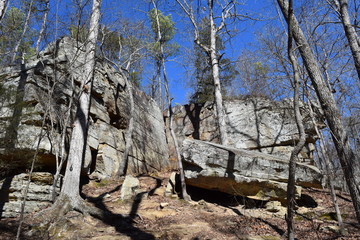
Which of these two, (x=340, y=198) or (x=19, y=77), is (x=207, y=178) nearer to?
(x=340, y=198)

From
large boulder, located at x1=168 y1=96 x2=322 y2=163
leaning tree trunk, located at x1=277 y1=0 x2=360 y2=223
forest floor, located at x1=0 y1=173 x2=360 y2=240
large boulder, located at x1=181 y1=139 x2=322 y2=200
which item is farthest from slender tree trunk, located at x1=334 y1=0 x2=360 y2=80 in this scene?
large boulder, located at x1=168 y1=96 x2=322 y2=163

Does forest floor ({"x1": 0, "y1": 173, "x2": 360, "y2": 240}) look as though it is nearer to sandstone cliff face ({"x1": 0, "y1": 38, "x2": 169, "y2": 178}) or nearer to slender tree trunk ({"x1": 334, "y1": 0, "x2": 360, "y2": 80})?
sandstone cliff face ({"x1": 0, "y1": 38, "x2": 169, "y2": 178})

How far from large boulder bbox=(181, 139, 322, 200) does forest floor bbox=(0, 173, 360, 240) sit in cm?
45

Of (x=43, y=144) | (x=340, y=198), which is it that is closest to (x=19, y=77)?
(x=43, y=144)

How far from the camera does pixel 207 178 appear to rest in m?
8.22

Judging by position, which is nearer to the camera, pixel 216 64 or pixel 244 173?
pixel 244 173

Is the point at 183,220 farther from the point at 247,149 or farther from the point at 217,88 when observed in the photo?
the point at 217,88

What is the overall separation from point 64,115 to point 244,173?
6.09 metres

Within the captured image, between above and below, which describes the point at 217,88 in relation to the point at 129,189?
above

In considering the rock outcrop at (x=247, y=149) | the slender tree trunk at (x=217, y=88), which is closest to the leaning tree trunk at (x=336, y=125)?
the rock outcrop at (x=247, y=149)

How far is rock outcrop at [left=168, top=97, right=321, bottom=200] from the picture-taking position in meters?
8.17

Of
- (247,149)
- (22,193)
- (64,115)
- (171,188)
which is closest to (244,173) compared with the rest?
(171,188)

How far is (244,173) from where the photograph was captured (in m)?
8.15

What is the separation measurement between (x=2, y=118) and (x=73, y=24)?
11.3ft
